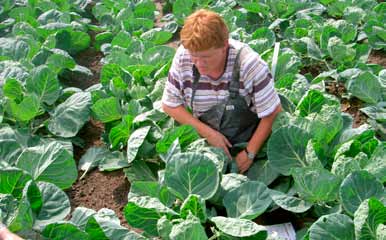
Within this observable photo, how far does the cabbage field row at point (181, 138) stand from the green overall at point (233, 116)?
19cm

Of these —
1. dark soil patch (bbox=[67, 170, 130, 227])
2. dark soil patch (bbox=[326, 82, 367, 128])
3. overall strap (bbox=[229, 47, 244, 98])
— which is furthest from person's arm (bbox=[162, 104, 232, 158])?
dark soil patch (bbox=[326, 82, 367, 128])

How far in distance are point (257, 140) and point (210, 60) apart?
661 mm

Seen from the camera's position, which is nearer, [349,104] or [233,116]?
[233,116]

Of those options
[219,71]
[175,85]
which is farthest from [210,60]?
[175,85]

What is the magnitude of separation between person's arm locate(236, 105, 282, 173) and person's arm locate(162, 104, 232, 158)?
9cm

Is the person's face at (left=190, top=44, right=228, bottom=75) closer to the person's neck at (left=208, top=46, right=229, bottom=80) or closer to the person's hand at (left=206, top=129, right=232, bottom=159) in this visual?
the person's neck at (left=208, top=46, right=229, bottom=80)

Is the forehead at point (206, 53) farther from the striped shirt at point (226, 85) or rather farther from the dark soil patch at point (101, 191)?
the dark soil patch at point (101, 191)

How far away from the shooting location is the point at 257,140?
354 centimetres

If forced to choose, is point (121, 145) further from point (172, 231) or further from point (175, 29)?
point (175, 29)

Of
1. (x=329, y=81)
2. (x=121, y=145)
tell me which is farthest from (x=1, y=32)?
(x=329, y=81)

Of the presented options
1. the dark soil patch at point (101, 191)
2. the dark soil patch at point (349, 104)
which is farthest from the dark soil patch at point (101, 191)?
the dark soil patch at point (349, 104)

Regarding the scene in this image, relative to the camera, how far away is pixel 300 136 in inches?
133

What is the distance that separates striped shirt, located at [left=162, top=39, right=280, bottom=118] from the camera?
3354mm

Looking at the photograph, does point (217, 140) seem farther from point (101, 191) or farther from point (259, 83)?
point (101, 191)
